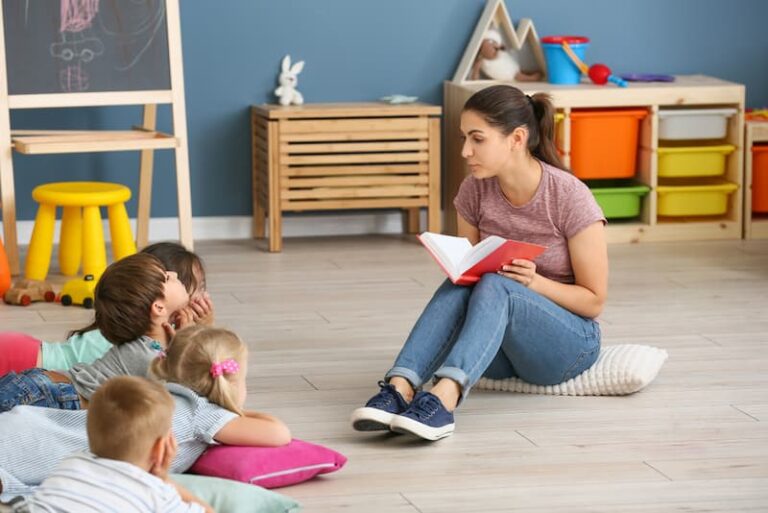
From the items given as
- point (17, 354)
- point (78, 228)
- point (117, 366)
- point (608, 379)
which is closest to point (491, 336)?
point (608, 379)

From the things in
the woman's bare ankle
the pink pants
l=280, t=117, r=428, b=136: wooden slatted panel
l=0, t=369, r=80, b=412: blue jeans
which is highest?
l=280, t=117, r=428, b=136: wooden slatted panel

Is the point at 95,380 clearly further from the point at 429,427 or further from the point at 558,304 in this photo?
the point at 558,304

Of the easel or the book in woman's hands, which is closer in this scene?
the book in woman's hands

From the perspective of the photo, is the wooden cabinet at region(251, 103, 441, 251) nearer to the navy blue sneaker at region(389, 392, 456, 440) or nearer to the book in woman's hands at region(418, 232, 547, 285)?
the book in woman's hands at region(418, 232, 547, 285)

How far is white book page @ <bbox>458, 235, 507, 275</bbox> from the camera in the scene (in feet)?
8.59

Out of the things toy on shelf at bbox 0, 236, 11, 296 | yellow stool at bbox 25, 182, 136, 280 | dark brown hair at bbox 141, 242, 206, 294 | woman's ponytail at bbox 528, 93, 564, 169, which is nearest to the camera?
dark brown hair at bbox 141, 242, 206, 294

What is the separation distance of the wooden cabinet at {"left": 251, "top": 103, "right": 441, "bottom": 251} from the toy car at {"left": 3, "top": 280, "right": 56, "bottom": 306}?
1019 millimetres

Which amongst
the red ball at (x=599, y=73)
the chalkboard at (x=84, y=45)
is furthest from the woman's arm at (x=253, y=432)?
the red ball at (x=599, y=73)

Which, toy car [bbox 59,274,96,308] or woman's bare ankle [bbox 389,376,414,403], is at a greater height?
woman's bare ankle [bbox 389,376,414,403]

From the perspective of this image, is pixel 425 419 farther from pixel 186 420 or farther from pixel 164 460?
pixel 164 460

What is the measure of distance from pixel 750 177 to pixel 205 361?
3.19m

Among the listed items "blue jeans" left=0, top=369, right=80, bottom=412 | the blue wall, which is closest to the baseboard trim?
the blue wall

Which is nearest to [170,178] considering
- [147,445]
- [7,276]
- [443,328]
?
[7,276]

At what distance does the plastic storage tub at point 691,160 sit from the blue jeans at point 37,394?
9.87 ft
